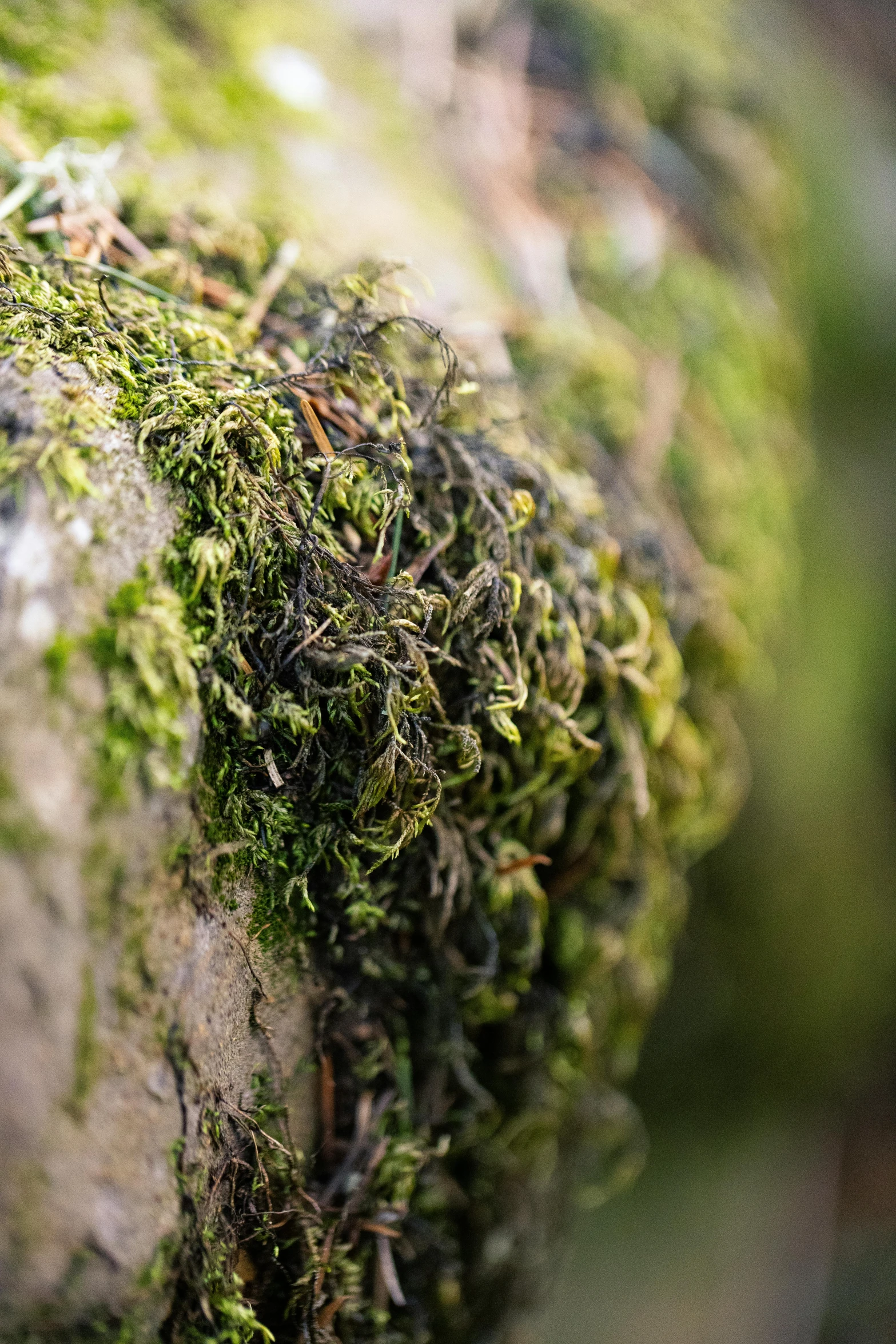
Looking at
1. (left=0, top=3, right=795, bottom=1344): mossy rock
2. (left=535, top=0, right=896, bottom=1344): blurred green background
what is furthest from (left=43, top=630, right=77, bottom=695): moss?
(left=535, top=0, right=896, bottom=1344): blurred green background

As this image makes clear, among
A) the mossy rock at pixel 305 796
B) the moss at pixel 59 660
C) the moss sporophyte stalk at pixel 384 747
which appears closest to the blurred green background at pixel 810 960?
the mossy rock at pixel 305 796

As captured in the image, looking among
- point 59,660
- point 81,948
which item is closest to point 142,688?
point 59,660

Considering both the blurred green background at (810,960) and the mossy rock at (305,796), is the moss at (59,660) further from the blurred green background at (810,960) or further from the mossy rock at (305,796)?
the blurred green background at (810,960)

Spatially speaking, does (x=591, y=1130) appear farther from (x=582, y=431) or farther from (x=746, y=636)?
(x=582, y=431)

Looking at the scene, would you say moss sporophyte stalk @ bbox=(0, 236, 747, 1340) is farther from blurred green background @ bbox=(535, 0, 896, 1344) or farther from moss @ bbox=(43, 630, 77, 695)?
blurred green background @ bbox=(535, 0, 896, 1344)

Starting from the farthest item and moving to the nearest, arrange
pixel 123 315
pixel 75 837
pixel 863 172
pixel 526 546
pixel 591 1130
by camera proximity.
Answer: pixel 863 172 < pixel 591 1130 < pixel 526 546 < pixel 123 315 < pixel 75 837

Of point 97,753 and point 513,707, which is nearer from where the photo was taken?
point 97,753

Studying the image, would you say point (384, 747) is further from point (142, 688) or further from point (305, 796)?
point (142, 688)

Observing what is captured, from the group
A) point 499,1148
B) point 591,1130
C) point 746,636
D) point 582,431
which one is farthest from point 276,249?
point 591,1130
